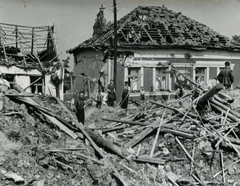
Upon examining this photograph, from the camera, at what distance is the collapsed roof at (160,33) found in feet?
58.3

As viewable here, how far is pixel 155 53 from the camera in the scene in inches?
699

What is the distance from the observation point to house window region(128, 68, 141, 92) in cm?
1755

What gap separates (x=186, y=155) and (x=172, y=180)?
1041 mm

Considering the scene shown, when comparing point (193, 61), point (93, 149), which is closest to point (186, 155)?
point (93, 149)

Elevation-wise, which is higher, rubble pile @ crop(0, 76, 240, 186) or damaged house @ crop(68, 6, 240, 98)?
damaged house @ crop(68, 6, 240, 98)

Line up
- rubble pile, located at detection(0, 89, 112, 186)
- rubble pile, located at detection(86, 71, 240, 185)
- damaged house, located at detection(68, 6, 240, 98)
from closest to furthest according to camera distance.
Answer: rubble pile, located at detection(0, 89, 112, 186)
rubble pile, located at detection(86, 71, 240, 185)
damaged house, located at detection(68, 6, 240, 98)

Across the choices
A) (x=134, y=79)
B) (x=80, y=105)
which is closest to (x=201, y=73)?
(x=134, y=79)

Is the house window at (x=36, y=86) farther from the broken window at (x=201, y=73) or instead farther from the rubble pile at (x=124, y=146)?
the broken window at (x=201, y=73)

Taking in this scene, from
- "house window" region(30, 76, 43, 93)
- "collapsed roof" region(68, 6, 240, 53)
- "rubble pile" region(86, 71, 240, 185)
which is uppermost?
"collapsed roof" region(68, 6, 240, 53)

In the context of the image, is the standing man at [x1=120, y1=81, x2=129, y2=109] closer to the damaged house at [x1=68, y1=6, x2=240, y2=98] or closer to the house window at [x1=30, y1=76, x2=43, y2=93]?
the damaged house at [x1=68, y1=6, x2=240, y2=98]

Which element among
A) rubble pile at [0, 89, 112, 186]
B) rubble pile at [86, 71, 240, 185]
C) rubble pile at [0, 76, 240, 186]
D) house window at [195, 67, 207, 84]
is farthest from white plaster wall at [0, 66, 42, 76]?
house window at [195, 67, 207, 84]

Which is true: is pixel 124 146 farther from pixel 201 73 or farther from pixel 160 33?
pixel 201 73

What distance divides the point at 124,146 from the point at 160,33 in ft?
40.7

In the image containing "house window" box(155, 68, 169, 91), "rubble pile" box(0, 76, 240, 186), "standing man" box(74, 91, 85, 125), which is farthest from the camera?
"house window" box(155, 68, 169, 91)
